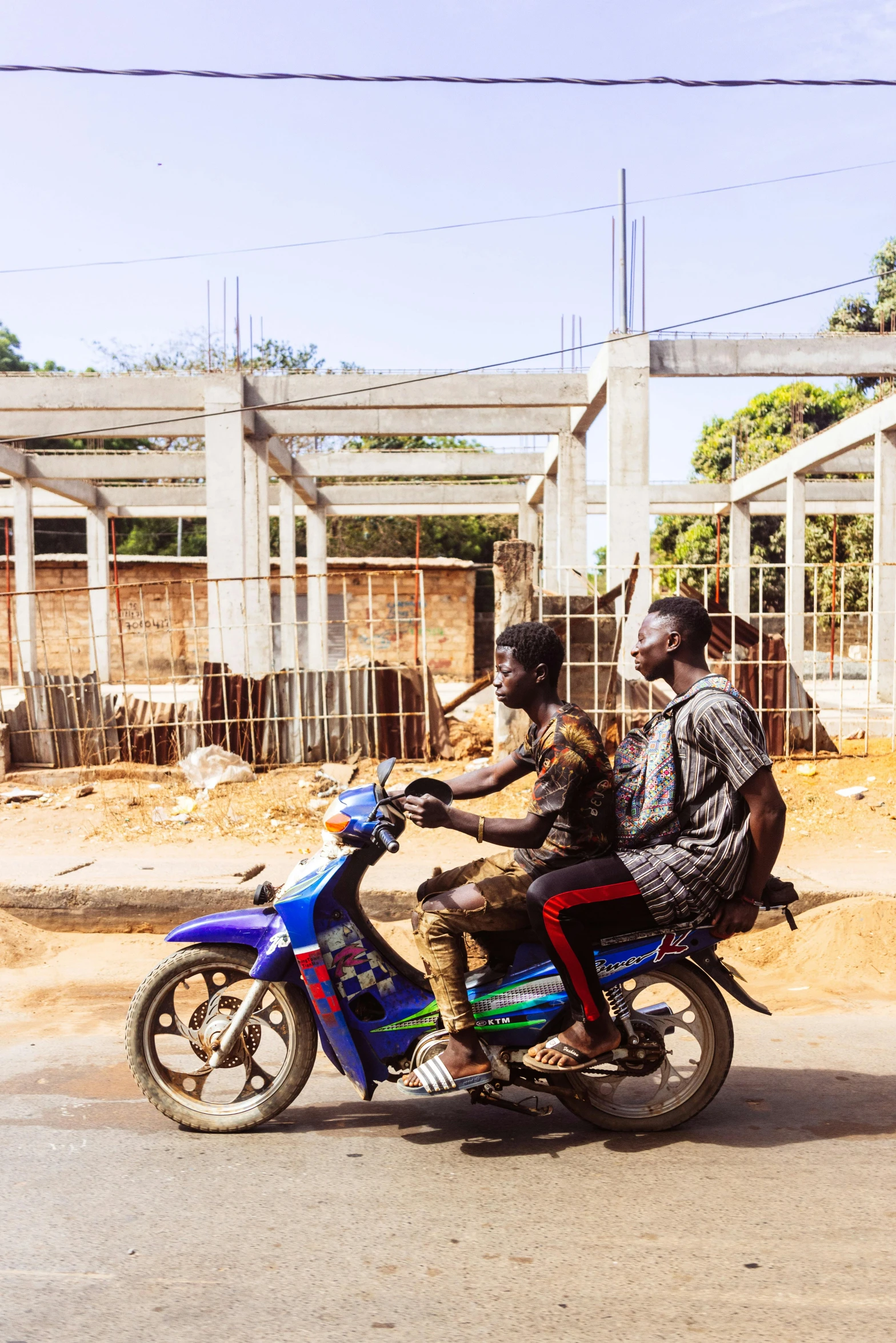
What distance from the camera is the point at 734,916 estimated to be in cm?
329

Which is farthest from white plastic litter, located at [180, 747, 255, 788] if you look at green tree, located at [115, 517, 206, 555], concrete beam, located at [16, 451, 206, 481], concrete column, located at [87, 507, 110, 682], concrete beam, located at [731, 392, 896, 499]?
green tree, located at [115, 517, 206, 555]

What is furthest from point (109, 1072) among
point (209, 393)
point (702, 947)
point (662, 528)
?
point (662, 528)

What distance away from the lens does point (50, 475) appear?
2148cm

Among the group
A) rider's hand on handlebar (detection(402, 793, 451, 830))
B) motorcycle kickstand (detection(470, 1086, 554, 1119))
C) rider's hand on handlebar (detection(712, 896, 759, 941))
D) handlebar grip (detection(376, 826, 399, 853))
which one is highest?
rider's hand on handlebar (detection(402, 793, 451, 830))

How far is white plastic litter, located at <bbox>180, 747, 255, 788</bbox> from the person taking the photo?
1025 cm

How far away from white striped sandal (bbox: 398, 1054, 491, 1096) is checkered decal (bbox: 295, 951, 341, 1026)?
0.31 meters

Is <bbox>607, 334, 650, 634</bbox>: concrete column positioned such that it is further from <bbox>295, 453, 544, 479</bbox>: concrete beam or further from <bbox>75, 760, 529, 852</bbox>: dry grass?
<bbox>295, 453, 544, 479</bbox>: concrete beam

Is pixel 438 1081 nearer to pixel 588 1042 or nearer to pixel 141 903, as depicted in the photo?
pixel 588 1042

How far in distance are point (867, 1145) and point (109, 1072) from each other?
8.60 ft

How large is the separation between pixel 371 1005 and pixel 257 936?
0.42 metres

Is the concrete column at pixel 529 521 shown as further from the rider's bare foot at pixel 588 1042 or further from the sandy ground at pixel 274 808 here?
the rider's bare foot at pixel 588 1042

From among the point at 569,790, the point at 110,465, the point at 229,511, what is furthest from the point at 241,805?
the point at 110,465

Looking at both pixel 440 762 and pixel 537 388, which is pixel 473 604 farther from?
pixel 440 762

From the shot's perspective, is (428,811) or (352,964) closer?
(428,811)
